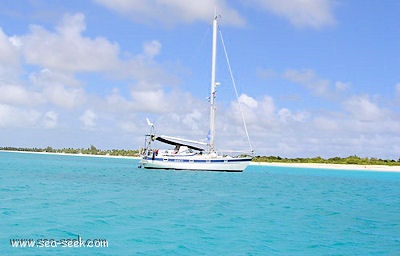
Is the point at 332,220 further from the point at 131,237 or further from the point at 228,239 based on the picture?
the point at 131,237

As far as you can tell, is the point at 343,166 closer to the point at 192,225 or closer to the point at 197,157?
the point at 197,157

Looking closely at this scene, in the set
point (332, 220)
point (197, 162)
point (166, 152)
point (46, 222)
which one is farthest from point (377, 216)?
point (166, 152)

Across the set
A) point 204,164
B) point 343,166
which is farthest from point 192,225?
point 343,166

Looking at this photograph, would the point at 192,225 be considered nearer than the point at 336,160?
Yes

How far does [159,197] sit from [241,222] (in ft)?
38.7

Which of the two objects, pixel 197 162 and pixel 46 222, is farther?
pixel 197 162

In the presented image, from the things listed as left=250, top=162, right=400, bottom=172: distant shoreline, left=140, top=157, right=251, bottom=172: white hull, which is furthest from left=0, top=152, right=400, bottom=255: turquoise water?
left=250, top=162, right=400, bottom=172: distant shoreline

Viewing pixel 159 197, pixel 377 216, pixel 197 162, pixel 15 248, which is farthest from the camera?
pixel 197 162

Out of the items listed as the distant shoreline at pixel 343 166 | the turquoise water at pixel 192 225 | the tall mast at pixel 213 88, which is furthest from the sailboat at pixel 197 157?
the distant shoreline at pixel 343 166

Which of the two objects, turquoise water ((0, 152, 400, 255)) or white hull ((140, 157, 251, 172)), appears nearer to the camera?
turquoise water ((0, 152, 400, 255))

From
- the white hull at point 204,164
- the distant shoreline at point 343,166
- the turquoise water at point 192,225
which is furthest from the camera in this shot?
the distant shoreline at point 343,166

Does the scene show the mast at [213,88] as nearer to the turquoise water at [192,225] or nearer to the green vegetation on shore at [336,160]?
the turquoise water at [192,225]

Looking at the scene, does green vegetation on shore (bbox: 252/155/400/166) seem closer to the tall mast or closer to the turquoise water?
the tall mast

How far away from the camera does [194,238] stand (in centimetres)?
1867
